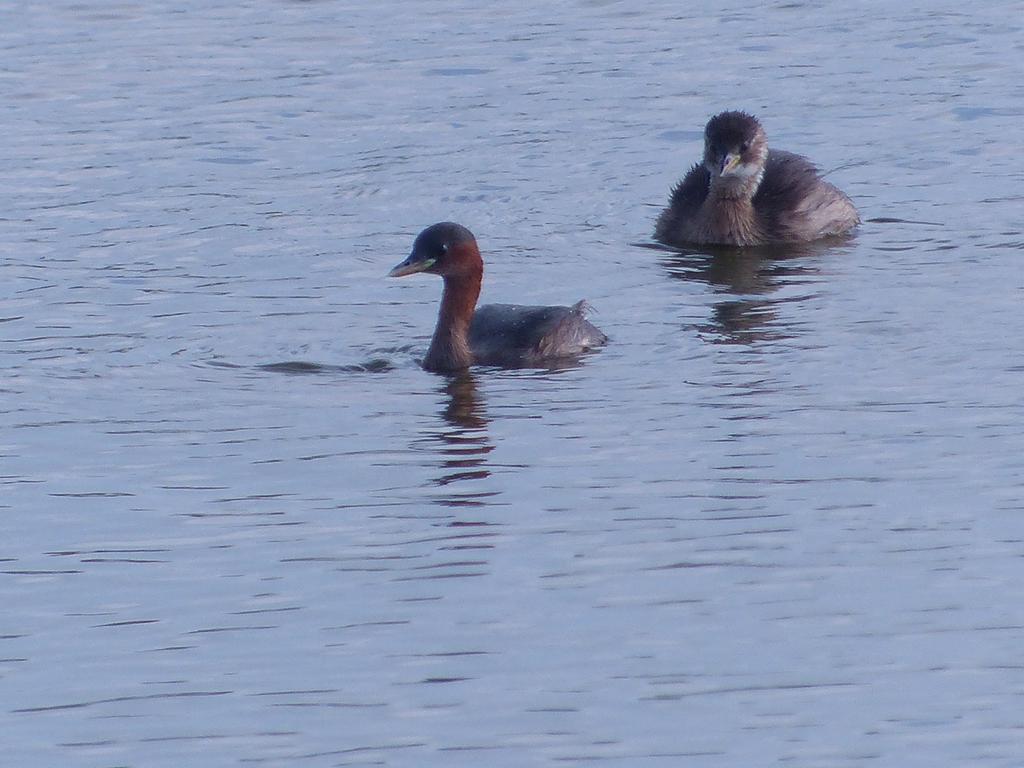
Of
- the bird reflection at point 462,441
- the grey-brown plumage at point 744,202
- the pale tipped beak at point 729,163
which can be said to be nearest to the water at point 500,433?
the bird reflection at point 462,441

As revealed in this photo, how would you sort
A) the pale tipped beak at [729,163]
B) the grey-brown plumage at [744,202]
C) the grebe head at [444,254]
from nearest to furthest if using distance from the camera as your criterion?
the grebe head at [444,254]
the grey-brown plumage at [744,202]
the pale tipped beak at [729,163]

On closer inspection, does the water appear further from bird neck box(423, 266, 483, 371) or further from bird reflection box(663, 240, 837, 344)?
bird neck box(423, 266, 483, 371)

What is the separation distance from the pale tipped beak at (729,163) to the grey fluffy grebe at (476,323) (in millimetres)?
3519

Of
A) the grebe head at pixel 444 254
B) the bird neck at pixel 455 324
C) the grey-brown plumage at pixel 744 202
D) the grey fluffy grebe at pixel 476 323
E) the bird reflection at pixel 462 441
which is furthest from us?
the grey-brown plumage at pixel 744 202

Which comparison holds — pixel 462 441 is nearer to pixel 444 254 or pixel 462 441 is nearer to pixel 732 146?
pixel 444 254

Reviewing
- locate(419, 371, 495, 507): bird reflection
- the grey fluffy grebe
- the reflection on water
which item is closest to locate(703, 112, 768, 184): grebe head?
the reflection on water

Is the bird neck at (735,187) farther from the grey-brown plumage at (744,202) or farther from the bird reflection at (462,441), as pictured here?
the bird reflection at (462,441)

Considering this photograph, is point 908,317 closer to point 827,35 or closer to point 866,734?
point 866,734

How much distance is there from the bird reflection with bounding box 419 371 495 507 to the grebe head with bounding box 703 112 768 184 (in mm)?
4484

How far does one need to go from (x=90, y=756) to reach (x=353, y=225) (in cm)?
958

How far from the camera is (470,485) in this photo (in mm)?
10234

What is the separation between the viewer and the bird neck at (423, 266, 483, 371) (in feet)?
42.7

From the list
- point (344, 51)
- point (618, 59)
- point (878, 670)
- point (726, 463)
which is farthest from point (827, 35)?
point (878, 670)

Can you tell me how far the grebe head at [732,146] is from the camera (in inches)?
658
